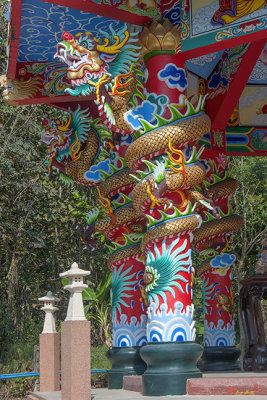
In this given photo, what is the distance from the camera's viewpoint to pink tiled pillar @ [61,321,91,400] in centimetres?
628

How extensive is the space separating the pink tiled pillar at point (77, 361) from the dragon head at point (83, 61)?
2679 mm

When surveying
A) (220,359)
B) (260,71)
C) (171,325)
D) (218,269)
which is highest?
(260,71)

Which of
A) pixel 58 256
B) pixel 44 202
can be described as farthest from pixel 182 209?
pixel 58 256

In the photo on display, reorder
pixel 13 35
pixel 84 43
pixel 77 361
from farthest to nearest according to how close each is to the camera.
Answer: pixel 13 35 < pixel 84 43 < pixel 77 361

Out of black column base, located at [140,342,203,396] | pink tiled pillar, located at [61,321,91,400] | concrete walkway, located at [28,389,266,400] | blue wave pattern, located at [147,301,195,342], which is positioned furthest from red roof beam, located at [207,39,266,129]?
pink tiled pillar, located at [61,321,91,400]

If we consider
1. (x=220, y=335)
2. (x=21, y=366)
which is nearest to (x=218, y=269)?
(x=220, y=335)

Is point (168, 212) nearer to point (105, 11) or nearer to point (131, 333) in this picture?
point (131, 333)

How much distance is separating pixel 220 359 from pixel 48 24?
5268 millimetres

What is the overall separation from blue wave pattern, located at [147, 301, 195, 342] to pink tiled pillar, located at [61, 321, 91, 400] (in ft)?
3.70

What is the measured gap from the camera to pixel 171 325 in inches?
285

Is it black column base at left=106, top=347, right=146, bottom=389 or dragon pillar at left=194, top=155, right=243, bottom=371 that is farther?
dragon pillar at left=194, top=155, right=243, bottom=371

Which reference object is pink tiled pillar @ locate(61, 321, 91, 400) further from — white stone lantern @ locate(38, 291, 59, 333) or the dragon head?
the dragon head

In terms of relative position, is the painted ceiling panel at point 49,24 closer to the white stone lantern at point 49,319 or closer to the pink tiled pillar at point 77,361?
the white stone lantern at point 49,319

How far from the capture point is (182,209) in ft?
24.4
